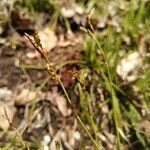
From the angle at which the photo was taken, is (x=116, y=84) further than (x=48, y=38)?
No

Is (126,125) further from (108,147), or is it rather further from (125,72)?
(125,72)

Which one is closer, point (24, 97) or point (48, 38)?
point (24, 97)

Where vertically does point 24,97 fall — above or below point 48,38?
below

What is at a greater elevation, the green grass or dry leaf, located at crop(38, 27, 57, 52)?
dry leaf, located at crop(38, 27, 57, 52)

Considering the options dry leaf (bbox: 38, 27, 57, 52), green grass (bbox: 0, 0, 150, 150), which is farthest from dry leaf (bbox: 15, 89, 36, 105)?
dry leaf (bbox: 38, 27, 57, 52)

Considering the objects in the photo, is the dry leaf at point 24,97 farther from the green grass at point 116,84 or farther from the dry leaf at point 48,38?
the dry leaf at point 48,38

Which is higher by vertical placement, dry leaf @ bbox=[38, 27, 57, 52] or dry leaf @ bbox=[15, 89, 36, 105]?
dry leaf @ bbox=[38, 27, 57, 52]

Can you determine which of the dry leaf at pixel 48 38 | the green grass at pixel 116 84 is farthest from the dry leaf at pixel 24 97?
the dry leaf at pixel 48 38

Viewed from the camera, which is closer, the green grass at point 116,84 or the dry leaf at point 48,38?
the green grass at point 116,84

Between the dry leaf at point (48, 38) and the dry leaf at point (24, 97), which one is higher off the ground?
the dry leaf at point (48, 38)

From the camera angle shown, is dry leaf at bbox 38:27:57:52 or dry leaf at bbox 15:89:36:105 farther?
dry leaf at bbox 38:27:57:52

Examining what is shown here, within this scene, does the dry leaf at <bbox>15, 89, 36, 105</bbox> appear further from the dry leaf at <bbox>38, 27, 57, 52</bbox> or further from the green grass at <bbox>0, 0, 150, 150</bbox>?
the dry leaf at <bbox>38, 27, 57, 52</bbox>

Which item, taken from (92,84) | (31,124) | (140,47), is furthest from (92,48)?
(31,124)
